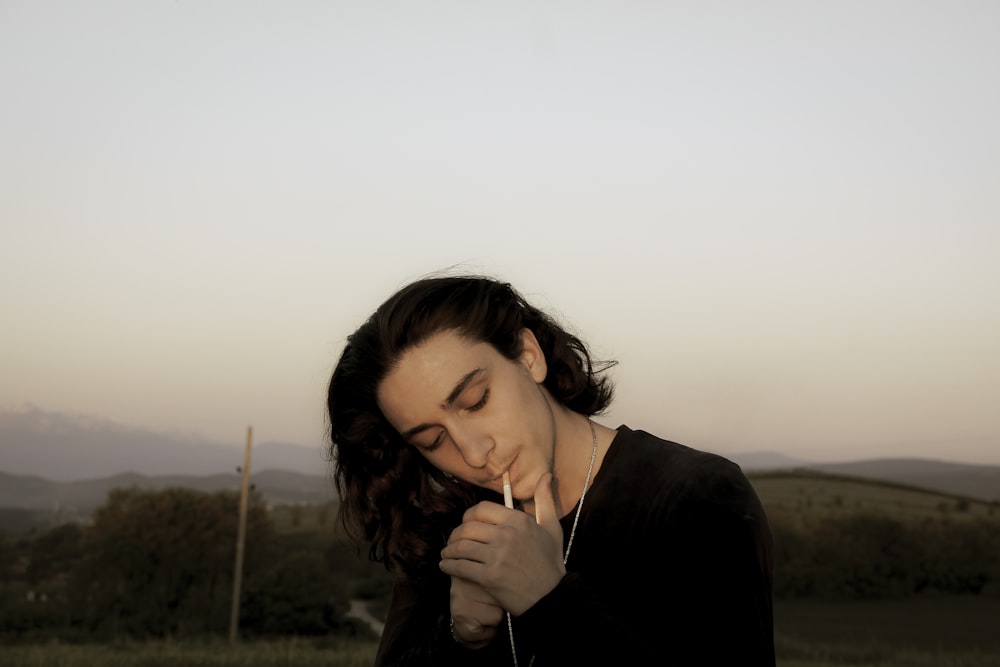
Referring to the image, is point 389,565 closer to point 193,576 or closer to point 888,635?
point 888,635

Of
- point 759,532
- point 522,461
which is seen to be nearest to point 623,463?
point 522,461

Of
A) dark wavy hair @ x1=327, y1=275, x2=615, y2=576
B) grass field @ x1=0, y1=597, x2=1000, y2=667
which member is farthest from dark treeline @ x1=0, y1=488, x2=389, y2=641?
dark wavy hair @ x1=327, y1=275, x2=615, y2=576

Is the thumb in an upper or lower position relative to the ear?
lower

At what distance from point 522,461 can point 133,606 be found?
54.3 m

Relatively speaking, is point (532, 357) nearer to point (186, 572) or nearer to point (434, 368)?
point (434, 368)

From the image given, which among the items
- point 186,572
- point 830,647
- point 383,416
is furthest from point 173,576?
point 383,416

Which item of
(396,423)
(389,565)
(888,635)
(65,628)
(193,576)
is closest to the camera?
(396,423)

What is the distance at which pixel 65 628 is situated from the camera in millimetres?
50094

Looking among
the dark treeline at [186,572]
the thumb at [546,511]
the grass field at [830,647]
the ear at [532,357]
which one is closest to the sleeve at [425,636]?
the thumb at [546,511]

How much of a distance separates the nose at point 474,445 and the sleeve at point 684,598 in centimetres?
43

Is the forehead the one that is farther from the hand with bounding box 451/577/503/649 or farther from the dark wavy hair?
the hand with bounding box 451/577/503/649

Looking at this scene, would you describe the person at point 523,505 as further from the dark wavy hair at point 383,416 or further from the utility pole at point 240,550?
the utility pole at point 240,550

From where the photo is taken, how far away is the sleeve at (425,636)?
2521mm

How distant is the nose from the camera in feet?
8.31
